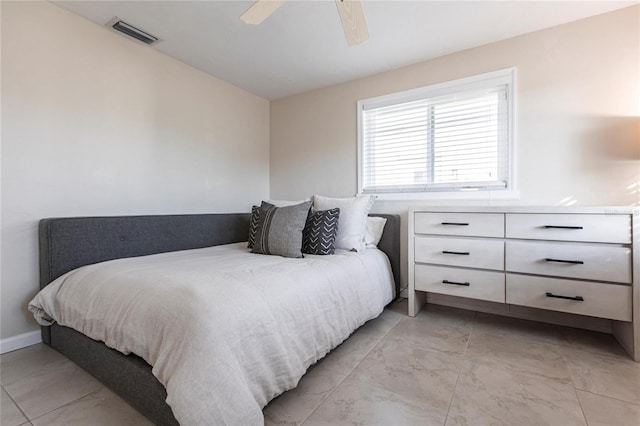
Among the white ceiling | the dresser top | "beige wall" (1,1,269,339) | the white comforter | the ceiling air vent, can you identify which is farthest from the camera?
the ceiling air vent

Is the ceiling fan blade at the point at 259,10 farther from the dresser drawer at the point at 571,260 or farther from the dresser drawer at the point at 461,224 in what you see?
the dresser drawer at the point at 571,260

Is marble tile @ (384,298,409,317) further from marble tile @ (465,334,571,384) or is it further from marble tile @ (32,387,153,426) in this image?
marble tile @ (32,387,153,426)

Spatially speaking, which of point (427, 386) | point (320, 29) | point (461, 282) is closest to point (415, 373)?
point (427, 386)

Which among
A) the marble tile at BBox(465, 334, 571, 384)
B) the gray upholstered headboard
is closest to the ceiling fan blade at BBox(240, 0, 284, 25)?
the gray upholstered headboard

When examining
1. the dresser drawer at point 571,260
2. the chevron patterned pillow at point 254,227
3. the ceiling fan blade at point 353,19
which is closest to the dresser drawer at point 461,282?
the dresser drawer at point 571,260

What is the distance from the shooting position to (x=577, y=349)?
5.82 feet

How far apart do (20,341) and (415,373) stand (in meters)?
2.34

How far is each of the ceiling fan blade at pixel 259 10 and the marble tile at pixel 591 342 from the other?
255 cm

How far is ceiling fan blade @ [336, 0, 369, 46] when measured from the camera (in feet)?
4.74

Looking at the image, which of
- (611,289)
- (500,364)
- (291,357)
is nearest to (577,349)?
(611,289)

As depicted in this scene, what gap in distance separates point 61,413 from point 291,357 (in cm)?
97

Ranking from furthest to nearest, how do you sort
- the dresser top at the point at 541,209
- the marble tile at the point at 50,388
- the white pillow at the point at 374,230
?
the white pillow at the point at 374,230
the dresser top at the point at 541,209
the marble tile at the point at 50,388

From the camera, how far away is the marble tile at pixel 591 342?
68.7 inches

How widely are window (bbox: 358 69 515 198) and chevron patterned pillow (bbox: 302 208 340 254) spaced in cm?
86
